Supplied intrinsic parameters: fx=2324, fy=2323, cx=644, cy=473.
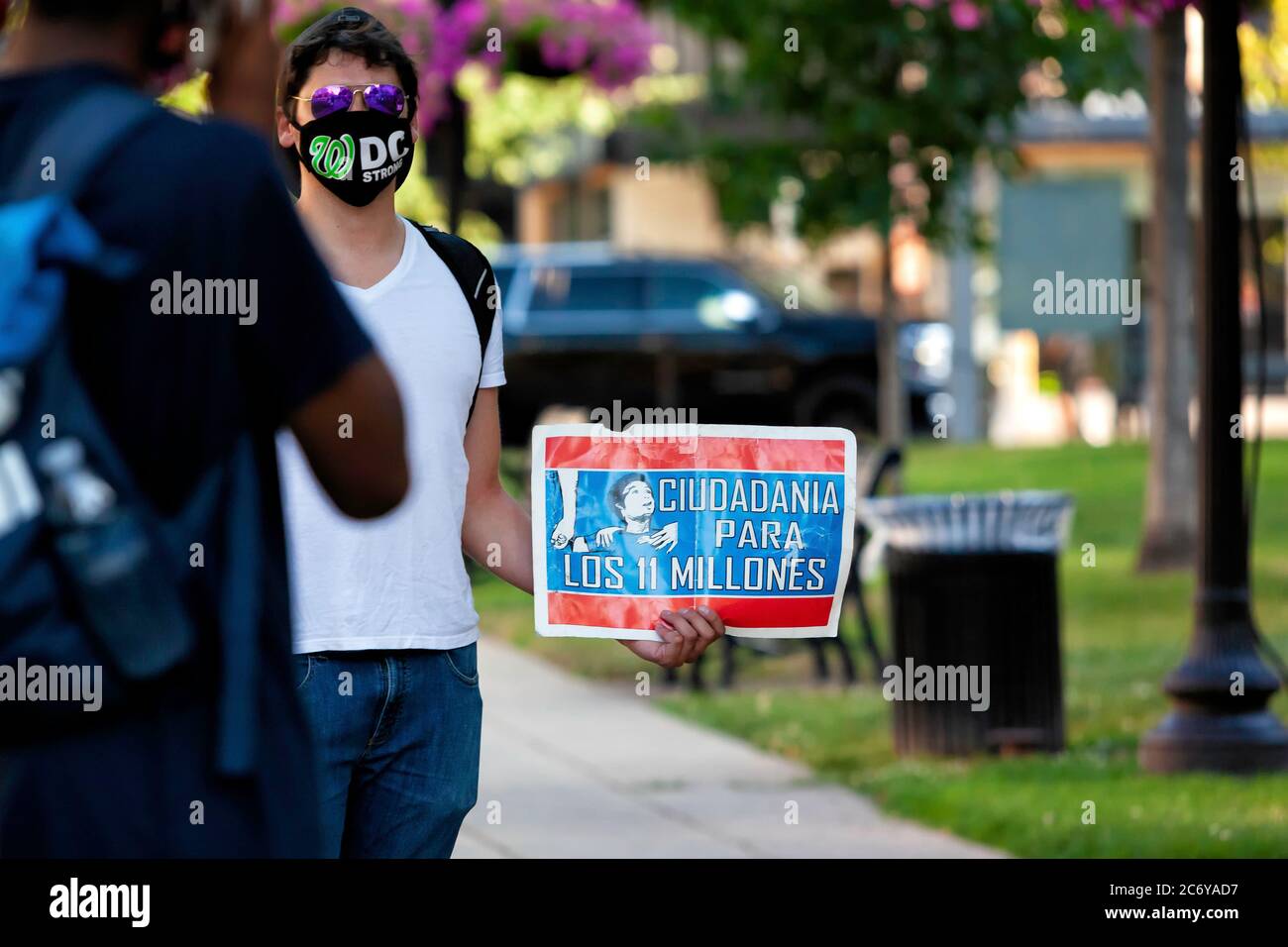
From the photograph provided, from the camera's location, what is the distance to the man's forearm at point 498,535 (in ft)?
11.8

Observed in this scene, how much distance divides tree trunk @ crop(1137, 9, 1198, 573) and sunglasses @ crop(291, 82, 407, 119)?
34.5 feet

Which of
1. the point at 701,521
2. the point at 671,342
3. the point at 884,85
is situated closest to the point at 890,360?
the point at 884,85

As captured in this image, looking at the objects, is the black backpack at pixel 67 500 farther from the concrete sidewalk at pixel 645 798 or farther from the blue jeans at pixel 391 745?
the concrete sidewalk at pixel 645 798

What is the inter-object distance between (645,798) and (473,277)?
4.49 meters

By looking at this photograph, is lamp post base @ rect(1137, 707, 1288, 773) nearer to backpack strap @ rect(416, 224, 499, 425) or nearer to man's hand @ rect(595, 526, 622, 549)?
backpack strap @ rect(416, 224, 499, 425)

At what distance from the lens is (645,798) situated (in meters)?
7.80

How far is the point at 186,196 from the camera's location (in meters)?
2.01

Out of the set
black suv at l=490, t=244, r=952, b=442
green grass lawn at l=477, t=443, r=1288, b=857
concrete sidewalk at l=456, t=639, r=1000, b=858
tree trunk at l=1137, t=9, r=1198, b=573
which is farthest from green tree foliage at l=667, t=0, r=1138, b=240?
concrete sidewalk at l=456, t=639, r=1000, b=858

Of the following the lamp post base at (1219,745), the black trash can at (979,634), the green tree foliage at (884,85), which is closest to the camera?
the lamp post base at (1219,745)

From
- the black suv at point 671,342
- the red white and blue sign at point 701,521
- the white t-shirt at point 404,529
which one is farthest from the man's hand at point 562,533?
the black suv at point 671,342

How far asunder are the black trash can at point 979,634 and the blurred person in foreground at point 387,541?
5115mm

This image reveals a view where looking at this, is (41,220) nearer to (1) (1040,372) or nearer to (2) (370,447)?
(2) (370,447)

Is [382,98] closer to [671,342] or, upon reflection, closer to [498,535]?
[498,535]
